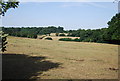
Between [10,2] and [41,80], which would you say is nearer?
[10,2]

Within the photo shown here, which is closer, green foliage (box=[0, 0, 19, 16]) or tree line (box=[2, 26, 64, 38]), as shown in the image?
green foliage (box=[0, 0, 19, 16])

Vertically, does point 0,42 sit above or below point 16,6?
below

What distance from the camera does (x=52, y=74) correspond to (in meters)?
10.8

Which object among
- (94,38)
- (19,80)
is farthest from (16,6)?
(94,38)

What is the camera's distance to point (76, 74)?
11.2 m

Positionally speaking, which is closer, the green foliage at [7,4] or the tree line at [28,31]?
the green foliage at [7,4]

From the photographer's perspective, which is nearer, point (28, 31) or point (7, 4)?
point (7, 4)

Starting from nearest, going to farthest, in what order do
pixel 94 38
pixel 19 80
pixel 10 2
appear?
pixel 10 2
pixel 19 80
pixel 94 38

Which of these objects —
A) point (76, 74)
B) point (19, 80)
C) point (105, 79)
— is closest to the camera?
point (19, 80)

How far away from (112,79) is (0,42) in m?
7.44

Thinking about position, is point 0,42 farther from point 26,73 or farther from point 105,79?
point 105,79

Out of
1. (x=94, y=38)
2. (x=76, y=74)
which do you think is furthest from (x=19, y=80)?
(x=94, y=38)

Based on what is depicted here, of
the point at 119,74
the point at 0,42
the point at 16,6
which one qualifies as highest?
the point at 16,6

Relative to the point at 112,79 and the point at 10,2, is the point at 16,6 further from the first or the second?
the point at 112,79
